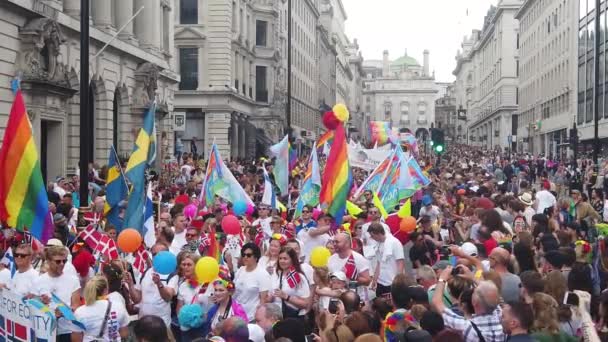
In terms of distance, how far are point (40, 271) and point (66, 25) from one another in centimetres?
1677

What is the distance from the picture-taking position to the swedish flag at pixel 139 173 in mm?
11227

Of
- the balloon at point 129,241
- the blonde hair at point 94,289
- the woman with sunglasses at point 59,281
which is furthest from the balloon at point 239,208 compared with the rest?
the blonde hair at point 94,289

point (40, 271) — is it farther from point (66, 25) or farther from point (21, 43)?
point (66, 25)

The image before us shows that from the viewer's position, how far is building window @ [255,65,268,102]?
181 feet

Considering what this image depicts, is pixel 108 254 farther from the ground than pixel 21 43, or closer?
closer

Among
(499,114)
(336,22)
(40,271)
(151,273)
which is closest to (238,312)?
(151,273)

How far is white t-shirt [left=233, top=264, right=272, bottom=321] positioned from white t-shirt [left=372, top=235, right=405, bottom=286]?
6.57 ft

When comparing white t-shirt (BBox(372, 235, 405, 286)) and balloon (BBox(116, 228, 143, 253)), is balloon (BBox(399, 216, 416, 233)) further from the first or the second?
balloon (BBox(116, 228, 143, 253))

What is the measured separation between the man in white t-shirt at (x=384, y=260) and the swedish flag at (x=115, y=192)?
367 cm

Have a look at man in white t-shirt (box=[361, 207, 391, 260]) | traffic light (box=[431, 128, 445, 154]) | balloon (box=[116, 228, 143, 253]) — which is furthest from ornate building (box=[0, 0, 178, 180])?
balloon (box=[116, 228, 143, 253])

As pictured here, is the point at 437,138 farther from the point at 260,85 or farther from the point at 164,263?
the point at 260,85

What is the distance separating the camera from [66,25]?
78.9 ft

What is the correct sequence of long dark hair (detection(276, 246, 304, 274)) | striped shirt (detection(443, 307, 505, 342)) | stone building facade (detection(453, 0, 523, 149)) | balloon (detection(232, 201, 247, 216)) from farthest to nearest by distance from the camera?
stone building facade (detection(453, 0, 523, 149)) < balloon (detection(232, 201, 247, 216)) < long dark hair (detection(276, 246, 304, 274)) < striped shirt (detection(443, 307, 505, 342))

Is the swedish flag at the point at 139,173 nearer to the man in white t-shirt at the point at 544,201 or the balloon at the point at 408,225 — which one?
the balloon at the point at 408,225
